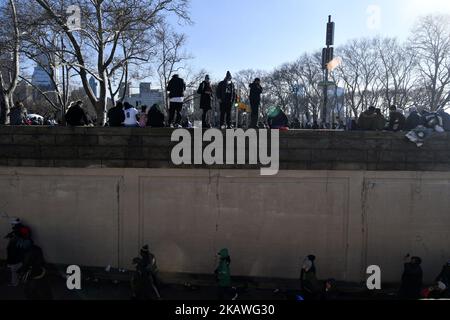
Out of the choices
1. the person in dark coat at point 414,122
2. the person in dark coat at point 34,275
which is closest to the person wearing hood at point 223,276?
the person in dark coat at point 34,275

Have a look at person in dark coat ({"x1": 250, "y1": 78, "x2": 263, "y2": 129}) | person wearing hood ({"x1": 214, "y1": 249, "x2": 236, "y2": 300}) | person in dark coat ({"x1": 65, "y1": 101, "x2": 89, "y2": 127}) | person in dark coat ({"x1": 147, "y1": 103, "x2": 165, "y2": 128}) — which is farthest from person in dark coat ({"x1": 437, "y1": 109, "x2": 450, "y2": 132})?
person in dark coat ({"x1": 65, "y1": 101, "x2": 89, "y2": 127})

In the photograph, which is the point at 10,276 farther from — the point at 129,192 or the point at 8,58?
the point at 8,58

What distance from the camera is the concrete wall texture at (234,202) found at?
9.77 metres

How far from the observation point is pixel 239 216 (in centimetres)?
999

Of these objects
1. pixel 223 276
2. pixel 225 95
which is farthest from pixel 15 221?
pixel 225 95

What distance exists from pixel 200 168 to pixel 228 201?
3.35 feet

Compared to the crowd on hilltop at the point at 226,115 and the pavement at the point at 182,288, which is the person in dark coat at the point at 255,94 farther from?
the pavement at the point at 182,288

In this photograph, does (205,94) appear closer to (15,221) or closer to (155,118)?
(155,118)

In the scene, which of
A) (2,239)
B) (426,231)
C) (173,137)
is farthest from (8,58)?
(426,231)

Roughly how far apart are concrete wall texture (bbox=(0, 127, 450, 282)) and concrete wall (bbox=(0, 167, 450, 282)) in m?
0.02

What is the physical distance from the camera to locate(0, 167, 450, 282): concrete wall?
9883 mm

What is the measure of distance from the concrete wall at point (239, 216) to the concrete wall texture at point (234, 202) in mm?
24

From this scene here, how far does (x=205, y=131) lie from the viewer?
977 centimetres

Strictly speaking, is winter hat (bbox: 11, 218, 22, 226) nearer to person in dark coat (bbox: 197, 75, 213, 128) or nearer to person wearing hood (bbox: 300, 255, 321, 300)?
person in dark coat (bbox: 197, 75, 213, 128)
